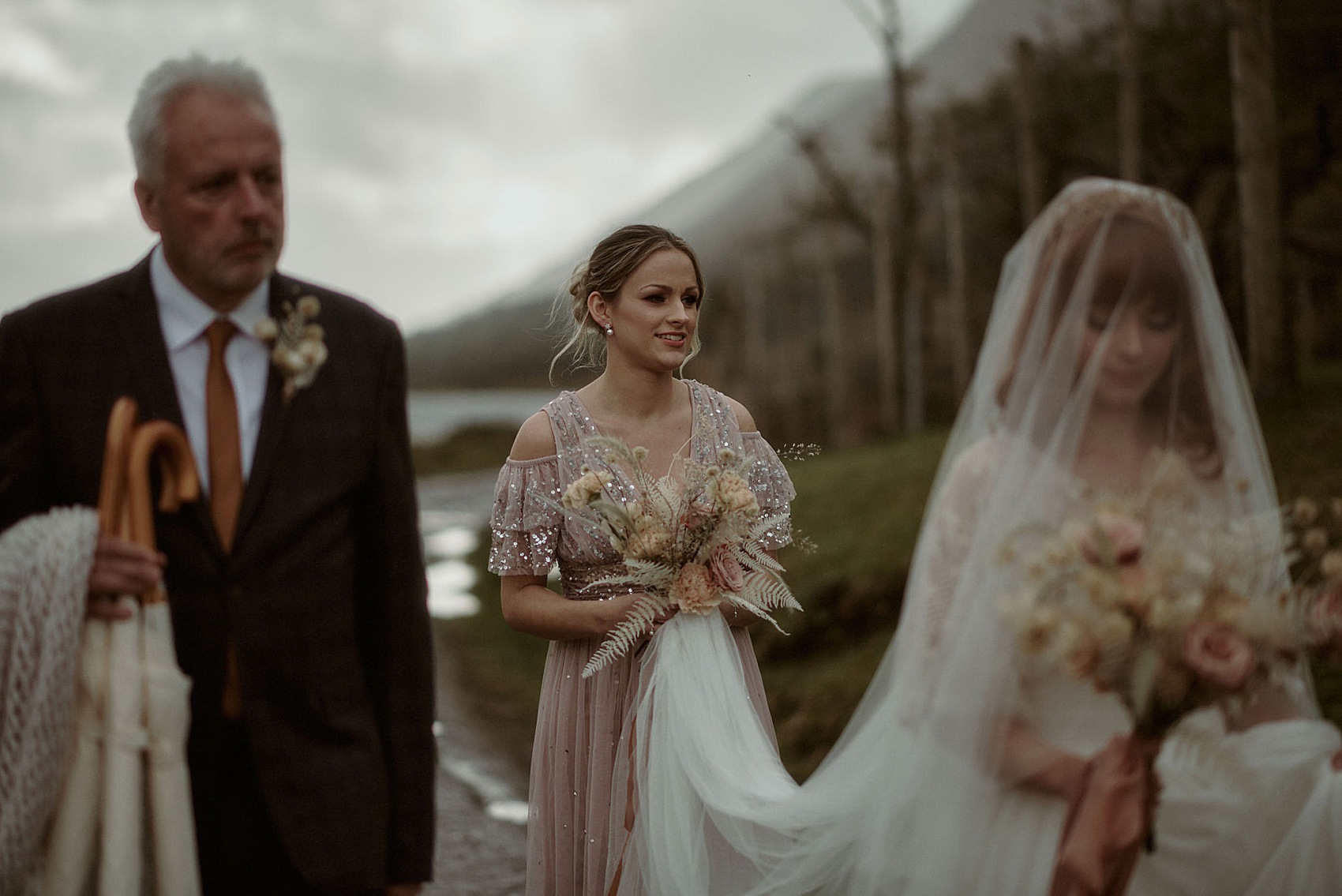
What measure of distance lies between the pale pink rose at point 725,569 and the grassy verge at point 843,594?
1.10m

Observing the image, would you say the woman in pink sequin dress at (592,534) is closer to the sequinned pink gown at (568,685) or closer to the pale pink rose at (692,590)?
the sequinned pink gown at (568,685)

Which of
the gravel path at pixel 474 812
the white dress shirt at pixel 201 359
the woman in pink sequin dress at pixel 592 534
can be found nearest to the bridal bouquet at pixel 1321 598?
the woman in pink sequin dress at pixel 592 534

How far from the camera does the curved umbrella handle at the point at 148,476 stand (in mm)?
2090

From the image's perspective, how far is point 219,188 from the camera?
7.35 feet

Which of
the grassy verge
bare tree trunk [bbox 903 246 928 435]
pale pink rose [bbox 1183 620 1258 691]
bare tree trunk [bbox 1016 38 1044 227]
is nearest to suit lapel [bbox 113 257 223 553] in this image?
pale pink rose [bbox 1183 620 1258 691]

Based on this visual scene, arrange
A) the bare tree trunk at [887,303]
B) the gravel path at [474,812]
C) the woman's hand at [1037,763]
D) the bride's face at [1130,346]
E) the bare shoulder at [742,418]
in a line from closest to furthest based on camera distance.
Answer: the woman's hand at [1037,763]
the bride's face at [1130,346]
the bare shoulder at [742,418]
the gravel path at [474,812]
the bare tree trunk at [887,303]

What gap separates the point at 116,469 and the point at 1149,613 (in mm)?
1934

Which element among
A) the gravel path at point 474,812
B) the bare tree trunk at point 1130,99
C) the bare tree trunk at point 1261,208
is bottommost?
the gravel path at point 474,812

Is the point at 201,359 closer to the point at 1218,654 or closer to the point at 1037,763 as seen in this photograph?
the point at 1037,763

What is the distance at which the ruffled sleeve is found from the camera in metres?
3.86

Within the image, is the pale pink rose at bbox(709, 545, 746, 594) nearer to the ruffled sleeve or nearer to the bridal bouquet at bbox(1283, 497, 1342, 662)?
the ruffled sleeve

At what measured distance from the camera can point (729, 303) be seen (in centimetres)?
3612

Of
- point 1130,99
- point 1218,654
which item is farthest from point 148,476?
point 1130,99

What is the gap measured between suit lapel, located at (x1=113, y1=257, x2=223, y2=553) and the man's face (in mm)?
126
